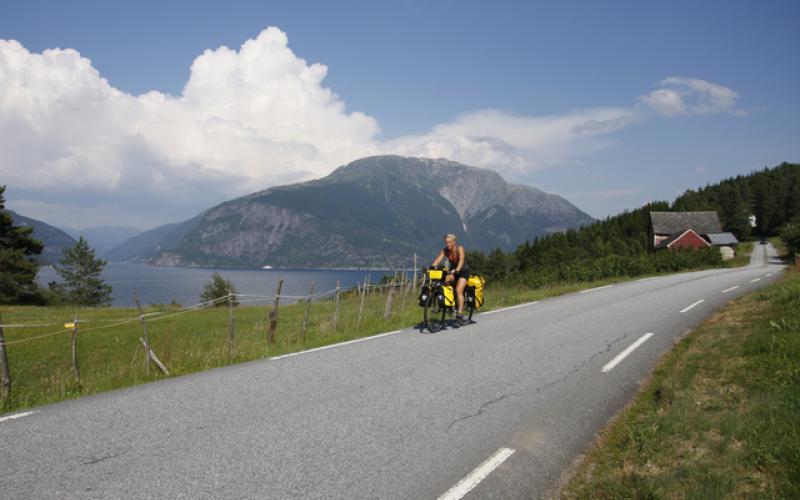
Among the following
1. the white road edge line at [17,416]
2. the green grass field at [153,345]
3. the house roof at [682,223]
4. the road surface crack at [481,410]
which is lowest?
the green grass field at [153,345]

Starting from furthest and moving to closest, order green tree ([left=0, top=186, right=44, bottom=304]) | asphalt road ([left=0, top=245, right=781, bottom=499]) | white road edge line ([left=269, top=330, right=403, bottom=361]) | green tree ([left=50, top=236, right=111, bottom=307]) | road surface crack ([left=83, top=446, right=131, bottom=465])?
green tree ([left=50, top=236, right=111, bottom=307]), green tree ([left=0, top=186, right=44, bottom=304]), white road edge line ([left=269, top=330, right=403, bottom=361]), road surface crack ([left=83, top=446, right=131, bottom=465]), asphalt road ([left=0, top=245, right=781, bottom=499])

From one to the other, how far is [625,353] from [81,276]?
92969mm

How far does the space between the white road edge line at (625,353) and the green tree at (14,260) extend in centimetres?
5977

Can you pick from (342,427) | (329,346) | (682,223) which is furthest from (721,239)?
(342,427)

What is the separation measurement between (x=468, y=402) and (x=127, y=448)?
3.96 metres

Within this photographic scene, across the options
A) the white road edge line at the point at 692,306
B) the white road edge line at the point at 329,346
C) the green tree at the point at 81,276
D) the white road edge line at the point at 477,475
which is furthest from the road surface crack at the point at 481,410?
the green tree at the point at 81,276

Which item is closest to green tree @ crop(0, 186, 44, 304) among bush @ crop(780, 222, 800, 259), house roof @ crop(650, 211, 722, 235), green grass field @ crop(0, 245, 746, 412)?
green grass field @ crop(0, 245, 746, 412)

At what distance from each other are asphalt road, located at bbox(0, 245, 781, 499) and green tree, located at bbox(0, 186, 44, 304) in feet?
186

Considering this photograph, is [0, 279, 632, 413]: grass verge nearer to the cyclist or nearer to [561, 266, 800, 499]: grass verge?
the cyclist

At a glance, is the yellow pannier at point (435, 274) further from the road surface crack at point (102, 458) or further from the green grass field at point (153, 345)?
the road surface crack at point (102, 458)

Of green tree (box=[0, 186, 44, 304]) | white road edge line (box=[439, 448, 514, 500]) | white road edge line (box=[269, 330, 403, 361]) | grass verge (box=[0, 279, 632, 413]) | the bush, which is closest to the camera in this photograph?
white road edge line (box=[439, 448, 514, 500])

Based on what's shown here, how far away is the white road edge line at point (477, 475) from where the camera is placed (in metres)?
4.07

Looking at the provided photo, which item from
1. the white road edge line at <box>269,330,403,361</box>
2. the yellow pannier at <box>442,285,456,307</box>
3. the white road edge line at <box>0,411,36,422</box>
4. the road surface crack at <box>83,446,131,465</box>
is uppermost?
the yellow pannier at <box>442,285,456,307</box>

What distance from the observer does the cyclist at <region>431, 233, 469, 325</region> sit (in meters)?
12.2
